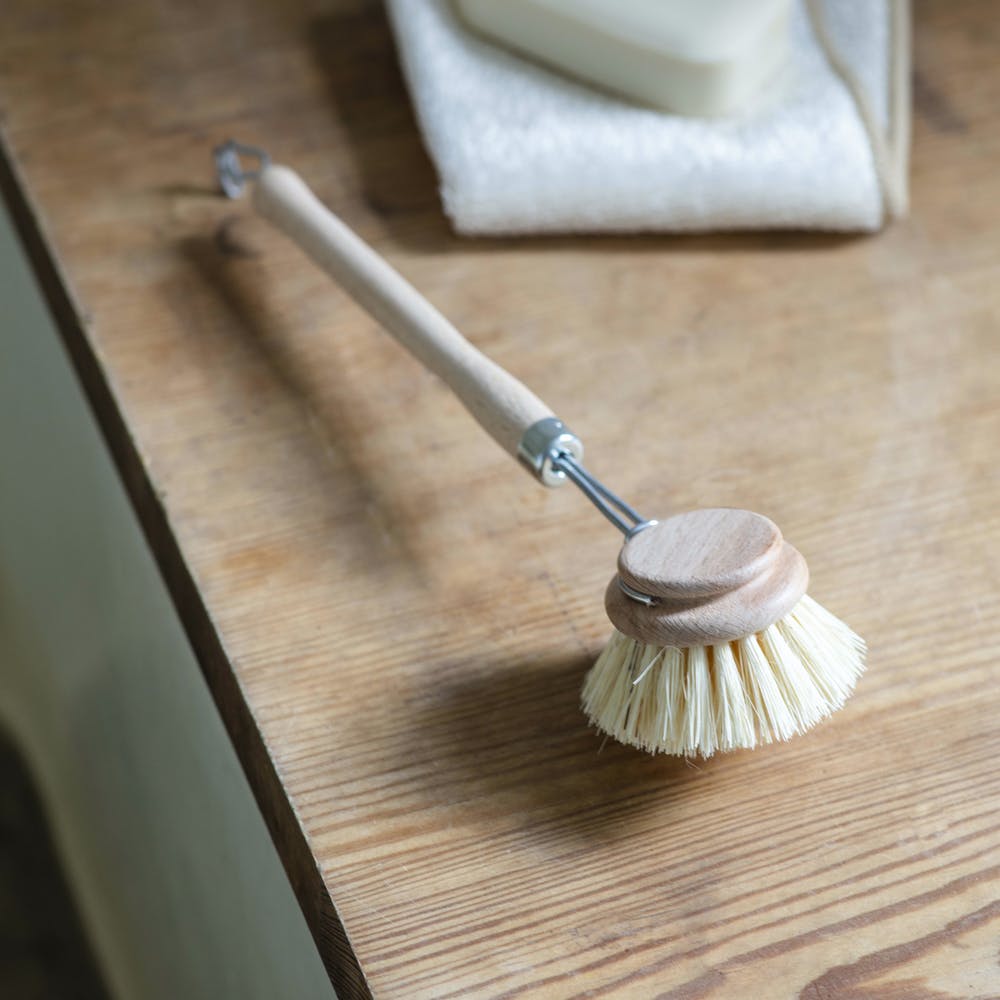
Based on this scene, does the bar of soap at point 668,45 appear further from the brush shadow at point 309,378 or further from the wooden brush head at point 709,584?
the wooden brush head at point 709,584

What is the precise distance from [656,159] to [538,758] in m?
0.37

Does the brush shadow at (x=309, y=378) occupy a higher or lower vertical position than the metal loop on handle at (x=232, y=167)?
lower

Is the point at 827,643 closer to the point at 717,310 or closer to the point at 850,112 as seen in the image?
the point at 717,310

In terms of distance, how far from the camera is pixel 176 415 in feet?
2.08

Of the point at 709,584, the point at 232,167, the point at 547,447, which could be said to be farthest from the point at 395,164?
the point at 709,584

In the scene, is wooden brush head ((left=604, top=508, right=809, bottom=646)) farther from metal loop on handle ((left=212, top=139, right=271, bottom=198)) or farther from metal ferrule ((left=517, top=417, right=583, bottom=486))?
metal loop on handle ((left=212, top=139, right=271, bottom=198))

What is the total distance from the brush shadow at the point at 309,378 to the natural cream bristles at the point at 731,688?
0.14m

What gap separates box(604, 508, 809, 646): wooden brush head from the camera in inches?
16.7

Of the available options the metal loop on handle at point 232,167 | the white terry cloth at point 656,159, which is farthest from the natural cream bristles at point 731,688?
the metal loop on handle at point 232,167

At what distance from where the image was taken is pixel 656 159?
702mm

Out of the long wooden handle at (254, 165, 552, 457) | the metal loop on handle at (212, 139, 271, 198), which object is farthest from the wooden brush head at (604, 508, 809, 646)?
the metal loop on handle at (212, 139, 271, 198)

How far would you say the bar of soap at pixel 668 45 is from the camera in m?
0.70

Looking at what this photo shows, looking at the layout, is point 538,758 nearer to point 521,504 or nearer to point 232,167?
point 521,504

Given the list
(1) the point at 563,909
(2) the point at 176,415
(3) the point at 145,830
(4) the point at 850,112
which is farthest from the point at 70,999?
(4) the point at 850,112
